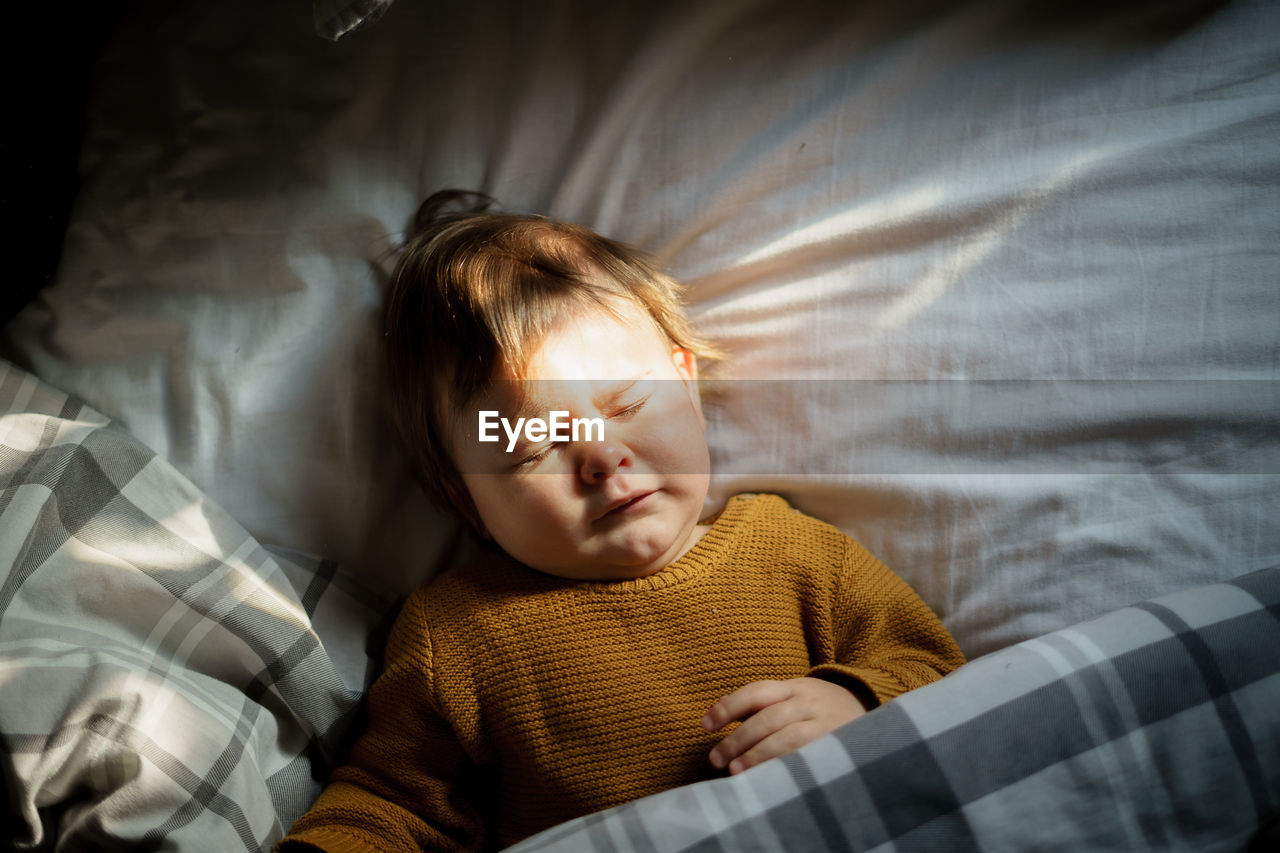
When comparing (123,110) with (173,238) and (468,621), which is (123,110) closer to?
(173,238)

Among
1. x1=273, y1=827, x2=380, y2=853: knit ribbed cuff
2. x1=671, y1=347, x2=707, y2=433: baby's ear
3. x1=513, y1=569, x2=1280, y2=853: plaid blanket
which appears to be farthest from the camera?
x1=671, y1=347, x2=707, y2=433: baby's ear

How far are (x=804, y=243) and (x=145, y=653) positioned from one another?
2.18 ft

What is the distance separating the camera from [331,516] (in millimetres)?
854

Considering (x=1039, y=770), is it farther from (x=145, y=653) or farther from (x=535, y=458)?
(x=145, y=653)

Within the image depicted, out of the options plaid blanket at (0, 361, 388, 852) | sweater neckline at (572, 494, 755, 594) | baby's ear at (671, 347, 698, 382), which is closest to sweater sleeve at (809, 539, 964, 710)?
sweater neckline at (572, 494, 755, 594)

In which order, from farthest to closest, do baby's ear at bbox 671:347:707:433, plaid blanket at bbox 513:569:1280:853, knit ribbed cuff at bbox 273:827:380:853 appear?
baby's ear at bbox 671:347:707:433 < knit ribbed cuff at bbox 273:827:380:853 < plaid blanket at bbox 513:569:1280:853

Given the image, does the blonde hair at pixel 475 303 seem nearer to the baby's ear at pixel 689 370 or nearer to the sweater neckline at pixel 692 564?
the baby's ear at pixel 689 370

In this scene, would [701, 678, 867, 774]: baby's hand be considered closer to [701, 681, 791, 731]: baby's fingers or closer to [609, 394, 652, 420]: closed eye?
[701, 681, 791, 731]: baby's fingers

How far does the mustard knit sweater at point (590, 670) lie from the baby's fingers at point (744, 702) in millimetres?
42

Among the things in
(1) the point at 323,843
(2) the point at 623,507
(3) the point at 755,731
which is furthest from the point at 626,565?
(1) the point at 323,843

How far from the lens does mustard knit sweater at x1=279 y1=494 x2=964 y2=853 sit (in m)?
0.71

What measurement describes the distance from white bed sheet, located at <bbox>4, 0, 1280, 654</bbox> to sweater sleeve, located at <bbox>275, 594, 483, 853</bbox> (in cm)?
14

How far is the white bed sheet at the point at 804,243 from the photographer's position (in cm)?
74

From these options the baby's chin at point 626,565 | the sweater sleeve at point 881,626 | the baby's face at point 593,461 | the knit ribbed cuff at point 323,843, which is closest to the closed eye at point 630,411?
the baby's face at point 593,461
